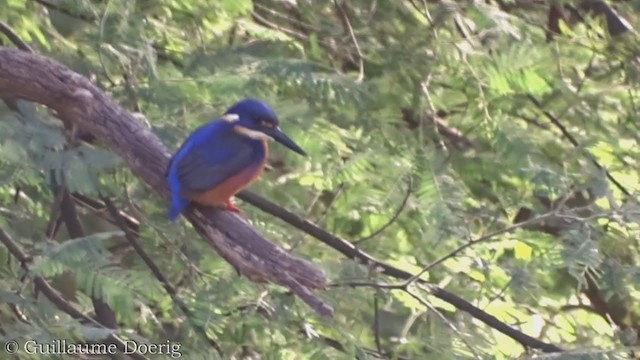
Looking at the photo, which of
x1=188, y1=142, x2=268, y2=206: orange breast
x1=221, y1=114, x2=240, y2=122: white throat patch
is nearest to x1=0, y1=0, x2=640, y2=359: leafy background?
x1=221, y1=114, x2=240, y2=122: white throat patch

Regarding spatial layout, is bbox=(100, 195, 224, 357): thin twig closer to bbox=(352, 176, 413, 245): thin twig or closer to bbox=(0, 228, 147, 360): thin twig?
bbox=(0, 228, 147, 360): thin twig

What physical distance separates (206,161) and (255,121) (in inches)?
6.6

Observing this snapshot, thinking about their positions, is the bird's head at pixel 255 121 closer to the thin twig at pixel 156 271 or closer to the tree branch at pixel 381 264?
the thin twig at pixel 156 271

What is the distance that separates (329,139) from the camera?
3518mm

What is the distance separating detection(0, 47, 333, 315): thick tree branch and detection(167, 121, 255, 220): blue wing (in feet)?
0.13

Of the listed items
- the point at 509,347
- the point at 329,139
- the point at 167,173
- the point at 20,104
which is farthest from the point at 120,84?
the point at 509,347

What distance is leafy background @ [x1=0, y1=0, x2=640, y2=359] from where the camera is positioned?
3.36 m

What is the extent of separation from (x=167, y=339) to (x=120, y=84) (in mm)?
782

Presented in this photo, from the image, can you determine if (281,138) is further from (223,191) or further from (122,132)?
(122,132)

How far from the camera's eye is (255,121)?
2.98m

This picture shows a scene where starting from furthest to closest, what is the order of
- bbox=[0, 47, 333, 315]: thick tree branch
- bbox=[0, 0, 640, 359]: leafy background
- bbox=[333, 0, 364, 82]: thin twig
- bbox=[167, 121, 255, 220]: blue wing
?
bbox=[333, 0, 364, 82]: thin twig
bbox=[0, 0, 640, 359]: leafy background
bbox=[167, 121, 255, 220]: blue wing
bbox=[0, 47, 333, 315]: thick tree branch

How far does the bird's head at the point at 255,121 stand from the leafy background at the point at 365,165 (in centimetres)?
29

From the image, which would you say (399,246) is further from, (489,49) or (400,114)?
(489,49)

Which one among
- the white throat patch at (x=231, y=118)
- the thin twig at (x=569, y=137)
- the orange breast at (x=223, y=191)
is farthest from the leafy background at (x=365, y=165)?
the orange breast at (x=223, y=191)
